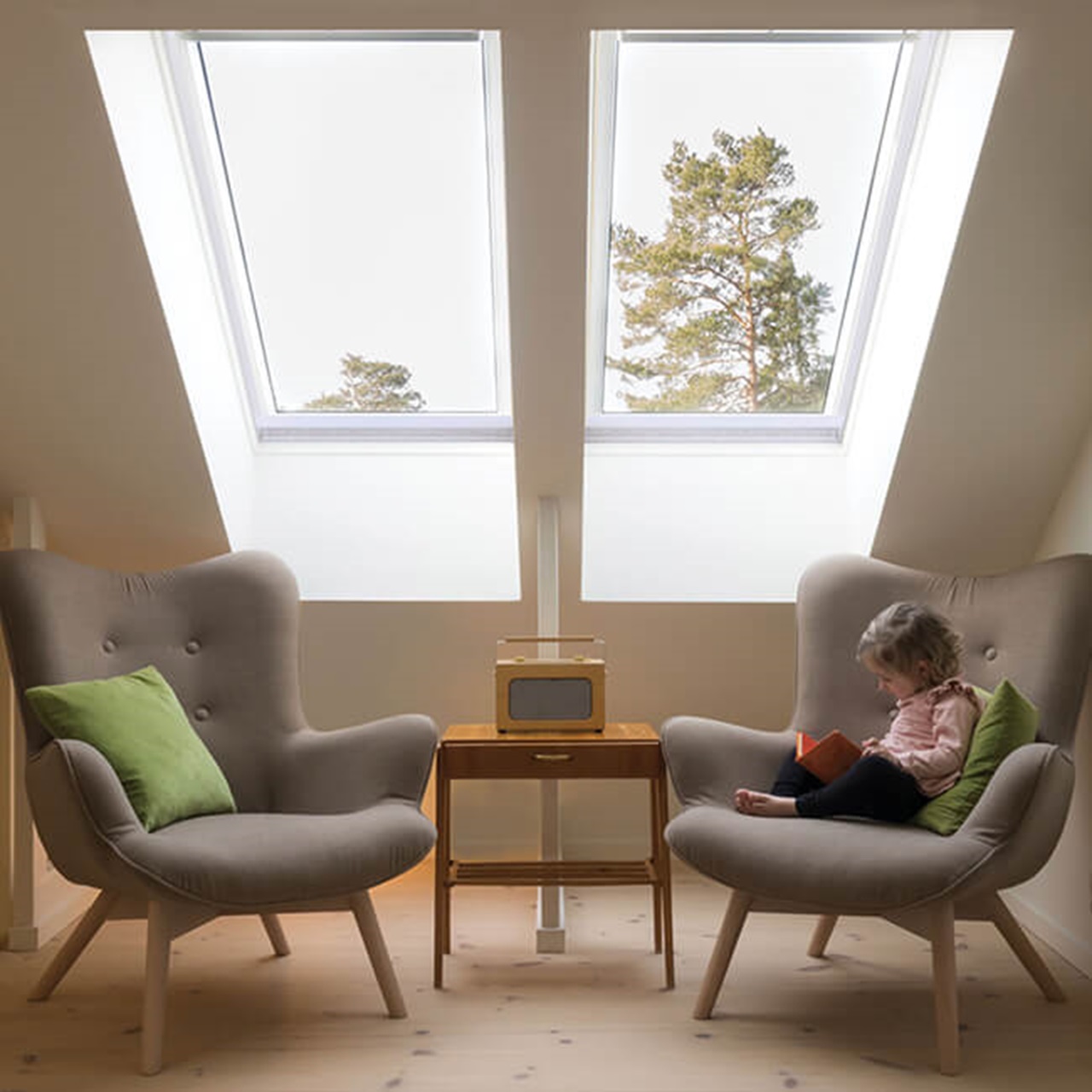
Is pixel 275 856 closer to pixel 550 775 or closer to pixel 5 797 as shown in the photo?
pixel 550 775

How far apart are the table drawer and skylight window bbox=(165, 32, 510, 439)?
1132mm

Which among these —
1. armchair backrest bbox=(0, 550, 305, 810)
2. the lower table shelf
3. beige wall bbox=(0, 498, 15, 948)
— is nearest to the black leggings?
the lower table shelf

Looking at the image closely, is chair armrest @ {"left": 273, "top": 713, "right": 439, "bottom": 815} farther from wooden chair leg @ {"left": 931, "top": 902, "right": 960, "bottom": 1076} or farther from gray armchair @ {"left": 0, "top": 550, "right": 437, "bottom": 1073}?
wooden chair leg @ {"left": 931, "top": 902, "right": 960, "bottom": 1076}

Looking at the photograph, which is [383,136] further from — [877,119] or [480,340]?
[877,119]

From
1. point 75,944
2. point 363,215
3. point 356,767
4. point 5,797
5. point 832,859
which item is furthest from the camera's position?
point 363,215

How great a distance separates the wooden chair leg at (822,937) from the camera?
2.73 m

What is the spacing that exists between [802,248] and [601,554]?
1.01m

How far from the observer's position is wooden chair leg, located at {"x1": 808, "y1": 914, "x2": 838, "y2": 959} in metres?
2.73

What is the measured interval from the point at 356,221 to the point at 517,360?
2.21 ft

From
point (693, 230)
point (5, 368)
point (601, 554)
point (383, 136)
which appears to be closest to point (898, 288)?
point (693, 230)

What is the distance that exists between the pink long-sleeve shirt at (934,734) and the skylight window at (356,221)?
1.50 m

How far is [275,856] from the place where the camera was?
2.15 meters

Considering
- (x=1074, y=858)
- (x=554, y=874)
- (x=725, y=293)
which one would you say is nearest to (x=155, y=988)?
(x=554, y=874)

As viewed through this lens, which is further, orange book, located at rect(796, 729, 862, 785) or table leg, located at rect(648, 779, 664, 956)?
table leg, located at rect(648, 779, 664, 956)
